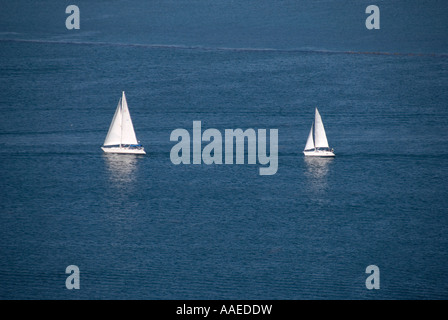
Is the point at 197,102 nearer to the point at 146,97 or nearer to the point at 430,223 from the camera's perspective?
the point at 146,97

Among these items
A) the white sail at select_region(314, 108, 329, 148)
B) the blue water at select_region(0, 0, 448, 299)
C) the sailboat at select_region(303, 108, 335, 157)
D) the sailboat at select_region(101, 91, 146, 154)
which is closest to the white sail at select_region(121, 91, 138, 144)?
the sailboat at select_region(101, 91, 146, 154)

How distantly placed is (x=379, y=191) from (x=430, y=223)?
6.24m

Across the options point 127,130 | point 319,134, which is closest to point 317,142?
point 319,134

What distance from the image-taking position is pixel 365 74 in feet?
345

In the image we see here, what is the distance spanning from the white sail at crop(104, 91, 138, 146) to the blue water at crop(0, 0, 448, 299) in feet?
4.90

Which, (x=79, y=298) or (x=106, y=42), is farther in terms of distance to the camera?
(x=106, y=42)

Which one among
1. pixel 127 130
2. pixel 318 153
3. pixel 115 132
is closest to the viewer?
pixel 127 130

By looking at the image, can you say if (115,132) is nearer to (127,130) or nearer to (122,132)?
(122,132)

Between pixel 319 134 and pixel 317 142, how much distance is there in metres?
0.68

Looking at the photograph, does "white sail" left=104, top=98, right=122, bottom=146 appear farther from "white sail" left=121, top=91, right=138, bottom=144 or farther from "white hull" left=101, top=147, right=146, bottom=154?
"white hull" left=101, top=147, right=146, bottom=154

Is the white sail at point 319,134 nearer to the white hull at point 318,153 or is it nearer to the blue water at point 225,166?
the white hull at point 318,153

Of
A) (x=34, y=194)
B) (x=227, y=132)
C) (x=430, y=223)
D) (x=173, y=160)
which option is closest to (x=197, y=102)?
(x=227, y=132)

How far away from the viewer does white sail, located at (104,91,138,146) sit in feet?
250

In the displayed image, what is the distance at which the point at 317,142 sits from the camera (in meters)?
76.0
